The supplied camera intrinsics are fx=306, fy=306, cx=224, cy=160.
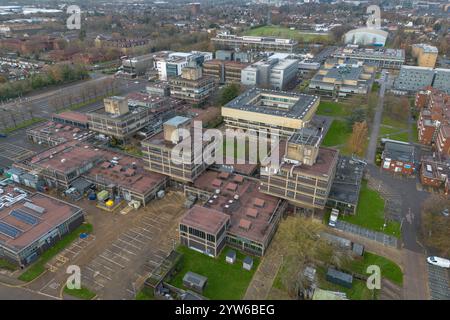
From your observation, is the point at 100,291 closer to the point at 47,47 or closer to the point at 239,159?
the point at 239,159

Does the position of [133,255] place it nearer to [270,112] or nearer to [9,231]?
[9,231]

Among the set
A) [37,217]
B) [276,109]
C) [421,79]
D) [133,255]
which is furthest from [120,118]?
[421,79]

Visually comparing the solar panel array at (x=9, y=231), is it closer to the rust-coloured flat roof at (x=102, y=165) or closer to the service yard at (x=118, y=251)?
the service yard at (x=118, y=251)

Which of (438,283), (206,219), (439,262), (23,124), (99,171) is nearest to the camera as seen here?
(438,283)

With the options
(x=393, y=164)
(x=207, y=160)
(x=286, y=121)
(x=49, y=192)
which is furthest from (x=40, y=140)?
(x=393, y=164)

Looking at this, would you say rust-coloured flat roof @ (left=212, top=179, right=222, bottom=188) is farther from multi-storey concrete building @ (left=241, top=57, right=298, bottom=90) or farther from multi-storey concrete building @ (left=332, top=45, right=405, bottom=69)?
multi-storey concrete building @ (left=332, top=45, right=405, bottom=69)

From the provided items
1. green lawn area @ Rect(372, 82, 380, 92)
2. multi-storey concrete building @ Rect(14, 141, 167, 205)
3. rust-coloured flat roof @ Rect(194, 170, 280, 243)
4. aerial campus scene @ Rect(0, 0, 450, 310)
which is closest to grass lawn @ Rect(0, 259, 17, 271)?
aerial campus scene @ Rect(0, 0, 450, 310)
